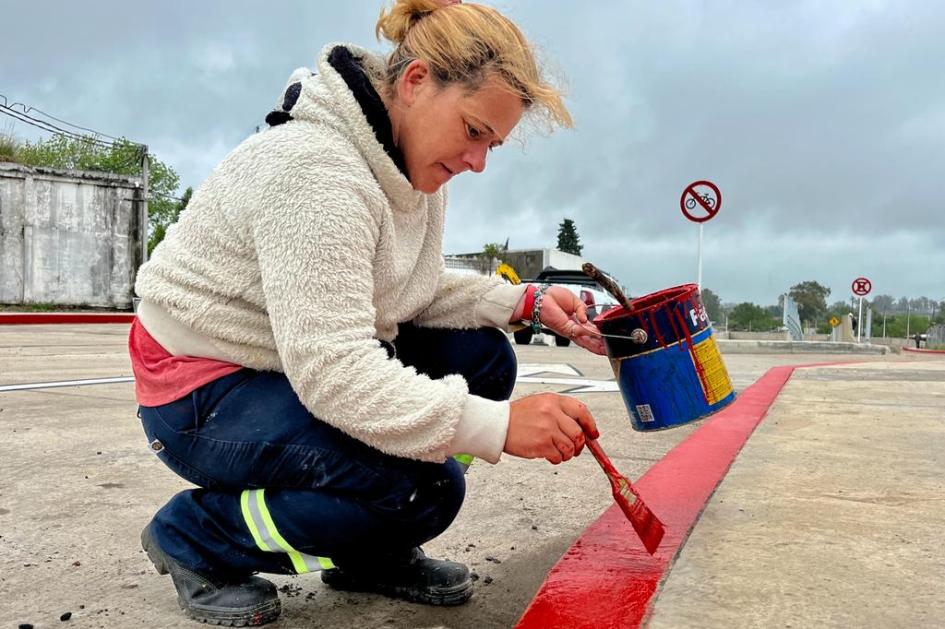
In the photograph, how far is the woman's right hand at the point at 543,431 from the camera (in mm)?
1400

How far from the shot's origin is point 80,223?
28047mm

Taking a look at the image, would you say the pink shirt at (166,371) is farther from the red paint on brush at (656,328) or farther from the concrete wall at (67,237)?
the concrete wall at (67,237)

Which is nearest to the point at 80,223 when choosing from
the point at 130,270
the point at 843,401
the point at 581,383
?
the point at 130,270

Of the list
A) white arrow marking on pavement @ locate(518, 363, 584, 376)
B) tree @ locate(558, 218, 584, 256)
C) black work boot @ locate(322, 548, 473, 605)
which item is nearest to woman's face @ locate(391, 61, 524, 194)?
black work boot @ locate(322, 548, 473, 605)

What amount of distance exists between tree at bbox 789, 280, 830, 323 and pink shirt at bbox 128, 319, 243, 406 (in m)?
107

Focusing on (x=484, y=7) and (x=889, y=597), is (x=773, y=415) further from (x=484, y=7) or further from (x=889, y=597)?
(x=484, y=7)

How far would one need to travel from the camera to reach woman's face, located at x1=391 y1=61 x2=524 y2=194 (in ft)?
5.08

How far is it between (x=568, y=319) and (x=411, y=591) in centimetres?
83

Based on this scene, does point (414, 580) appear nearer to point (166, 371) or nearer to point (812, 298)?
point (166, 371)

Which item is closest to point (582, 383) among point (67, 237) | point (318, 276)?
point (318, 276)

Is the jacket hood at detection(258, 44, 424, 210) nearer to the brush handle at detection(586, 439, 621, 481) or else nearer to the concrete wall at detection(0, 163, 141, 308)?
the brush handle at detection(586, 439, 621, 481)

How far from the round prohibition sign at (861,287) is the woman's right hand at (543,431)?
26.1 metres

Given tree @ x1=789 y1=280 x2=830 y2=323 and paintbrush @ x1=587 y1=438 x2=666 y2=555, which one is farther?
tree @ x1=789 y1=280 x2=830 y2=323

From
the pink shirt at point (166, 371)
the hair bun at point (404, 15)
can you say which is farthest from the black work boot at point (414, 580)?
the hair bun at point (404, 15)
